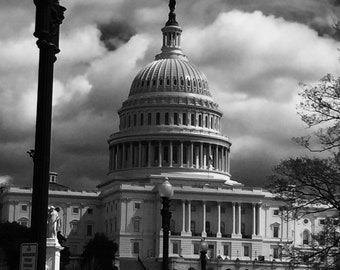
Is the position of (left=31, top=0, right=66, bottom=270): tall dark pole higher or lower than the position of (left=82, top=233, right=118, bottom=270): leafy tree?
lower

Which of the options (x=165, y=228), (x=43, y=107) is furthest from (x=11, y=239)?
(x=43, y=107)

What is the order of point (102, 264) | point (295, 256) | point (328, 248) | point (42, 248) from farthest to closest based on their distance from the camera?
point (102, 264) → point (295, 256) → point (328, 248) → point (42, 248)

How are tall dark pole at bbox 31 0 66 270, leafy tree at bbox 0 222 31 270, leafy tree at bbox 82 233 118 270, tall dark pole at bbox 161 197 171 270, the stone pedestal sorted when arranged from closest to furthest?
tall dark pole at bbox 31 0 66 270 → tall dark pole at bbox 161 197 171 270 → the stone pedestal → leafy tree at bbox 0 222 31 270 → leafy tree at bbox 82 233 118 270

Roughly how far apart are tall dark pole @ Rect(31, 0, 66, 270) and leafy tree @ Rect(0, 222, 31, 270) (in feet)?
423

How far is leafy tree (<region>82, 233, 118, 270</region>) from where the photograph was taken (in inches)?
7046

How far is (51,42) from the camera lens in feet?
88.0

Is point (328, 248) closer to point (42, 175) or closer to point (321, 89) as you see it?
point (321, 89)

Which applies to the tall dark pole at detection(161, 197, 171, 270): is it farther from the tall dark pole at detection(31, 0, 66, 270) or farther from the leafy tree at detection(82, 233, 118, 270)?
the leafy tree at detection(82, 233, 118, 270)

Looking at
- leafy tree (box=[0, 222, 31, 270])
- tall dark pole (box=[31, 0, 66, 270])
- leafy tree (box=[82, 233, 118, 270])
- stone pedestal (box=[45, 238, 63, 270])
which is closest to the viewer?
tall dark pole (box=[31, 0, 66, 270])

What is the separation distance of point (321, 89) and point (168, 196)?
7.93 m

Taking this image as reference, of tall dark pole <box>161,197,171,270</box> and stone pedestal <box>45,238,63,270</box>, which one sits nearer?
tall dark pole <box>161,197,171,270</box>

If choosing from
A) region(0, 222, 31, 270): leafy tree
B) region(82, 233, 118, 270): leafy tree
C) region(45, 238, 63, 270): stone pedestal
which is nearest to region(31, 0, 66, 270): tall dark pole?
region(45, 238, 63, 270): stone pedestal

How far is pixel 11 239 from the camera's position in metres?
176

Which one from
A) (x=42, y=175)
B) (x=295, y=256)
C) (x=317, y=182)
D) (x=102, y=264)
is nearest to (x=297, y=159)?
(x=317, y=182)
